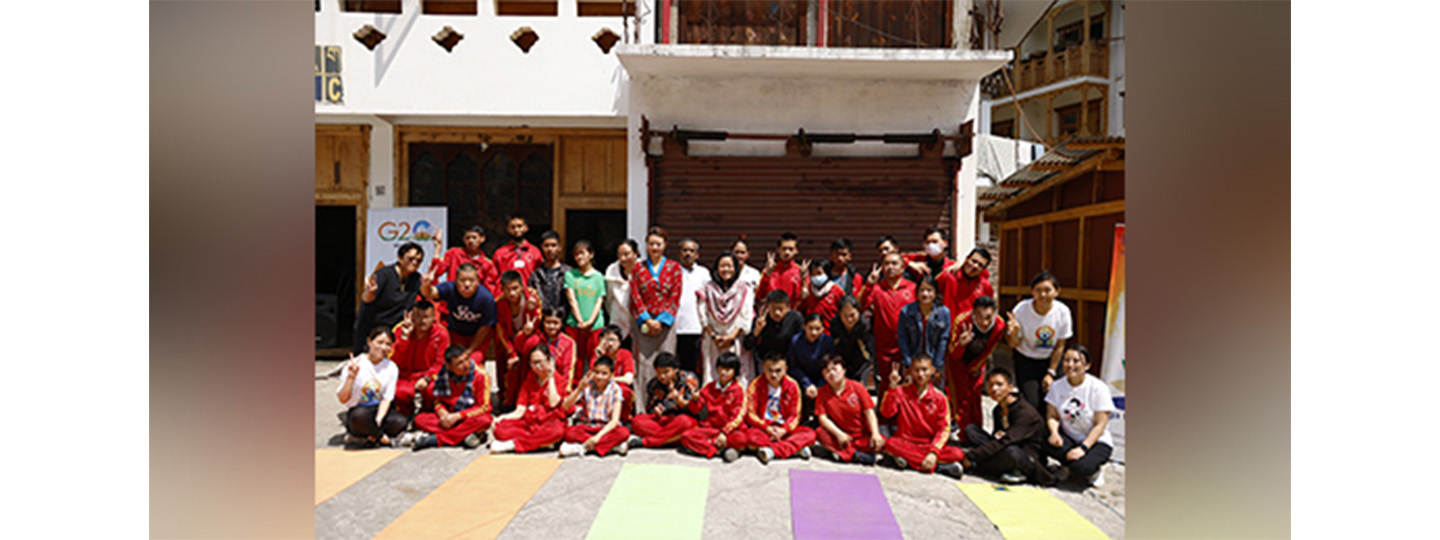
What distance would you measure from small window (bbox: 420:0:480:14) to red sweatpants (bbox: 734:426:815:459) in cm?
686

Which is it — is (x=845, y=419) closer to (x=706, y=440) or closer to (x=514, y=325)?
(x=706, y=440)

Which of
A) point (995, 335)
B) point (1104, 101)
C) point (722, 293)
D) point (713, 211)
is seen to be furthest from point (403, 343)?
point (1104, 101)

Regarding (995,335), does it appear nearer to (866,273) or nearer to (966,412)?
(966,412)

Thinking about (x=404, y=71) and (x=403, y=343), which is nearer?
(x=403, y=343)

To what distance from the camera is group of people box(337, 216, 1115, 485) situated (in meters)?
4.78

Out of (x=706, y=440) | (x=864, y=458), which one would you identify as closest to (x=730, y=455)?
(x=706, y=440)

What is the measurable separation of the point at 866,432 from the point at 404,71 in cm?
674

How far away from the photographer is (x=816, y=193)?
779 cm

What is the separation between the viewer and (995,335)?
17.6 ft

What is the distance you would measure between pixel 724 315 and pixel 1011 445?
2331 mm

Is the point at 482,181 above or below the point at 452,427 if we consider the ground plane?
above

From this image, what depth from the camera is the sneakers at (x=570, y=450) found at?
16.1 ft

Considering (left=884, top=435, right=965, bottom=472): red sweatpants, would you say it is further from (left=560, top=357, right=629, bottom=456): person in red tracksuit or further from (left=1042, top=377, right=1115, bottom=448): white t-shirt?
(left=560, top=357, right=629, bottom=456): person in red tracksuit
